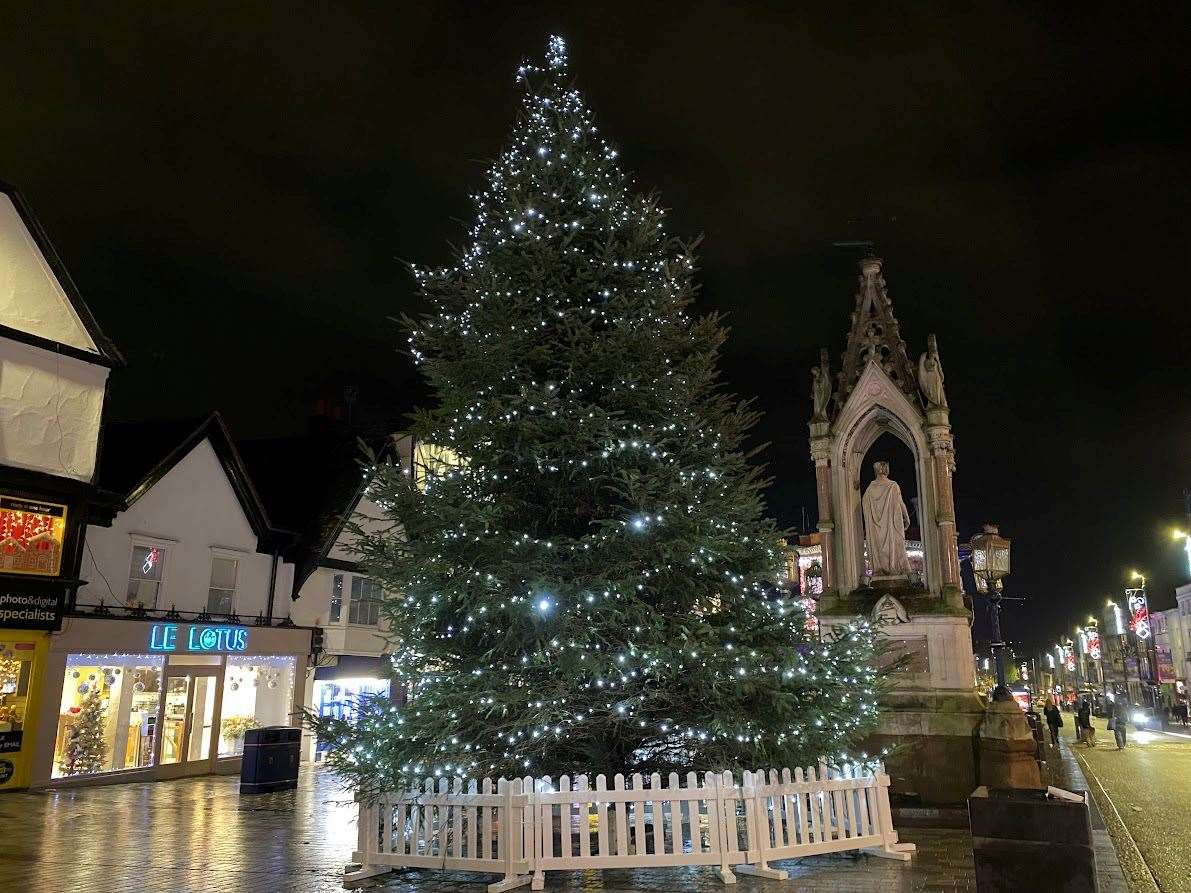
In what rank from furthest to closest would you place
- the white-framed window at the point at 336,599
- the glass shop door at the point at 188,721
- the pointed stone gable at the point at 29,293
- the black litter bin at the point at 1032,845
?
1. the white-framed window at the point at 336,599
2. the glass shop door at the point at 188,721
3. the pointed stone gable at the point at 29,293
4. the black litter bin at the point at 1032,845

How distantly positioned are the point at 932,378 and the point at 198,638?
689 inches

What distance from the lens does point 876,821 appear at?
9.18m

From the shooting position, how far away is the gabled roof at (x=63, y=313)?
18031 millimetres

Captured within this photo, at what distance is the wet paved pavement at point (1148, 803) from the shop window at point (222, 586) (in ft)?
64.1

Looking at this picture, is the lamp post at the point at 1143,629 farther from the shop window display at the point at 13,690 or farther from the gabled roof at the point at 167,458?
the shop window display at the point at 13,690

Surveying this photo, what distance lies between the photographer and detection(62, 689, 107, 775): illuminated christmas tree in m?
18.1

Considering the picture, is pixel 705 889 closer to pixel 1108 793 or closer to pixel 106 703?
pixel 1108 793

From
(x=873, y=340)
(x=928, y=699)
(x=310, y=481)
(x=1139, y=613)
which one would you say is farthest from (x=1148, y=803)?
(x=1139, y=613)

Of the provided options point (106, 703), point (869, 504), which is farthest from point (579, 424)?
point (106, 703)

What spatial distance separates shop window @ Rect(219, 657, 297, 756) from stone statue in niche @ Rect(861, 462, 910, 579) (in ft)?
51.6

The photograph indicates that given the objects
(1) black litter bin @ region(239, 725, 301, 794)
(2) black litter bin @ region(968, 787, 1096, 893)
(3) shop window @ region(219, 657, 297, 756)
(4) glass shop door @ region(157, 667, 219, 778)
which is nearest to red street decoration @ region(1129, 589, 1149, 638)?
(3) shop window @ region(219, 657, 297, 756)

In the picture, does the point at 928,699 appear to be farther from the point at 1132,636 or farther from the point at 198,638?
the point at 1132,636

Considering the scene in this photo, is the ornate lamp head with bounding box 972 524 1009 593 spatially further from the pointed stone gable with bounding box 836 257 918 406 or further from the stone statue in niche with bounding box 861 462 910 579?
the pointed stone gable with bounding box 836 257 918 406

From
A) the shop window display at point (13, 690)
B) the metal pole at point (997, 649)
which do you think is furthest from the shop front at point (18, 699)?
the metal pole at point (997, 649)
